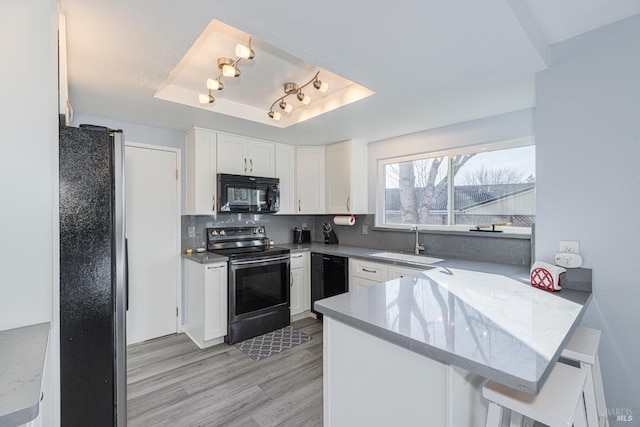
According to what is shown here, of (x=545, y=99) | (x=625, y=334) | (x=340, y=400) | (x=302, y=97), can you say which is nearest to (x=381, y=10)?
(x=302, y=97)

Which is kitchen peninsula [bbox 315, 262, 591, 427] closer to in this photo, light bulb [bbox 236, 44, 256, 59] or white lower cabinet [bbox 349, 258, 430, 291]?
white lower cabinet [bbox 349, 258, 430, 291]

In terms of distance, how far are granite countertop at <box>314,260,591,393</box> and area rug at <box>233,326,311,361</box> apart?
1652 millimetres

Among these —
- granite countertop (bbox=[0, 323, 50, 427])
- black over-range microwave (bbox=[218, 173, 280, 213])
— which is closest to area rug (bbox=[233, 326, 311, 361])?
black over-range microwave (bbox=[218, 173, 280, 213])

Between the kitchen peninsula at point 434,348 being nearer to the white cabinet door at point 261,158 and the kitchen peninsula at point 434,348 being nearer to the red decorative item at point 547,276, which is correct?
the red decorative item at point 547,276

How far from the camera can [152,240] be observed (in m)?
3.11

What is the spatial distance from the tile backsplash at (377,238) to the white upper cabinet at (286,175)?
0.95ft

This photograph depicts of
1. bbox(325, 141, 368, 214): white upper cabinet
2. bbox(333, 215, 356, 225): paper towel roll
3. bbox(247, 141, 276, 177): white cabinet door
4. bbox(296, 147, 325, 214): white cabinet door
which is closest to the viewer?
bbox(247, 141, 276, 177): white cabinet door

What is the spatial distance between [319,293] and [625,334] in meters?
2.60

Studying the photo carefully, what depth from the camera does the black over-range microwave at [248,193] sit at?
10.4 ft

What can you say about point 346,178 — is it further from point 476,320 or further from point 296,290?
point 476,320

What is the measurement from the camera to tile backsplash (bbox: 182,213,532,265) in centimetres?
263

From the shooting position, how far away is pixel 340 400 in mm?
1371

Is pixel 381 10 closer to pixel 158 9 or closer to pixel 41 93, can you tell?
pixel 158 9

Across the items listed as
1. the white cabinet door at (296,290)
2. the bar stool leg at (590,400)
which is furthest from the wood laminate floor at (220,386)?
the bar stool leg at (590,400)
